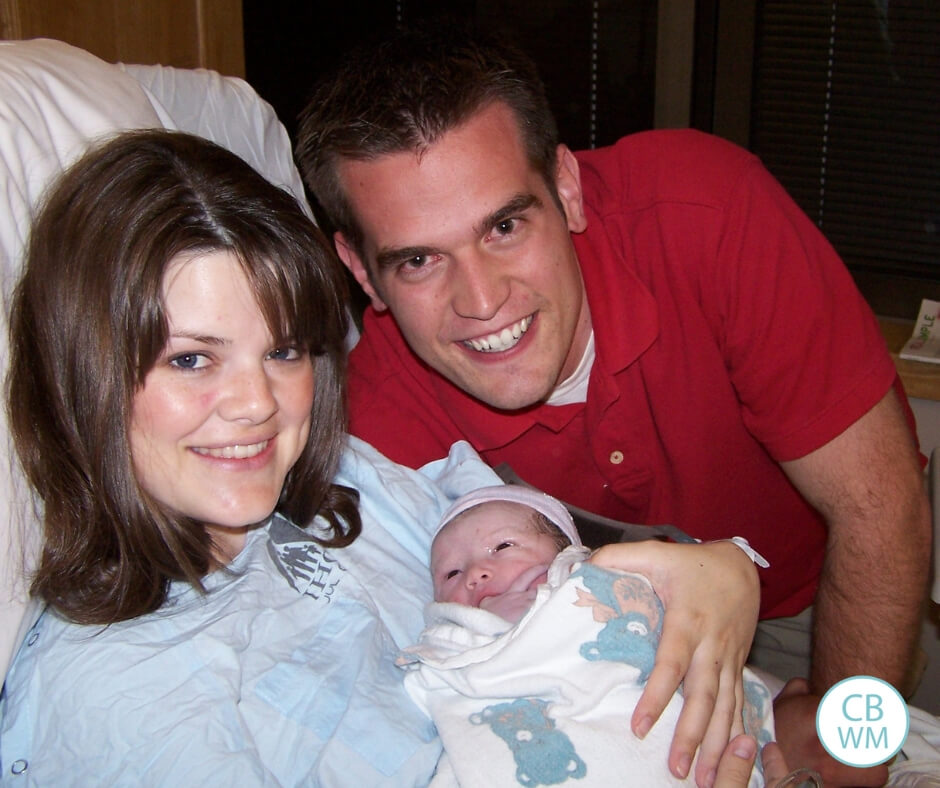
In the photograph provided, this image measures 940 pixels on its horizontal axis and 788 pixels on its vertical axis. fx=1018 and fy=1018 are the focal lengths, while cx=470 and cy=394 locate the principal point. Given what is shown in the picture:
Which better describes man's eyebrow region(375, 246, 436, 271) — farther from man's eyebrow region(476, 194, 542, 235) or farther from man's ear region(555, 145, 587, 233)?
man's ear region(555, 145, 587, 233)

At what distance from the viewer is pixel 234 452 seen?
1233mm

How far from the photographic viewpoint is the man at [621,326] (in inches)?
59.1

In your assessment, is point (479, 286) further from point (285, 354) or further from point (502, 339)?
point (285, 354)

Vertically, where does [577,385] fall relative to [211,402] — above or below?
below

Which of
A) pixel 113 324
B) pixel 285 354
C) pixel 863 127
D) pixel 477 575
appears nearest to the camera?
pixel 113 324

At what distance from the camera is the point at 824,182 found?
2805 millimetres

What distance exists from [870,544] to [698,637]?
449 millimetres

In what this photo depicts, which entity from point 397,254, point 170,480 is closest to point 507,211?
point 397,254

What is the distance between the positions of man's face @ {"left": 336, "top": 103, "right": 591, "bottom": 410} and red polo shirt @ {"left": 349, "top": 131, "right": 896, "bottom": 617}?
9cm

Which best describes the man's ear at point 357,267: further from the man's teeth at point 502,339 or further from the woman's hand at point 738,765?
the woman's hand at point 738,765

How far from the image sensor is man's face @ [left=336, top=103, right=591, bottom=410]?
1470mm

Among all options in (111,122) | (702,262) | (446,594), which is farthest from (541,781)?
(111,122)

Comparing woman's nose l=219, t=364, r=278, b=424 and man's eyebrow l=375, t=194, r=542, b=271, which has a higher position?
man's eyebrow l=375, t=194, r=542, b=271

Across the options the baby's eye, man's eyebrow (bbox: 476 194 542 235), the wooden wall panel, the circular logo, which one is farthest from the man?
the circular logo
